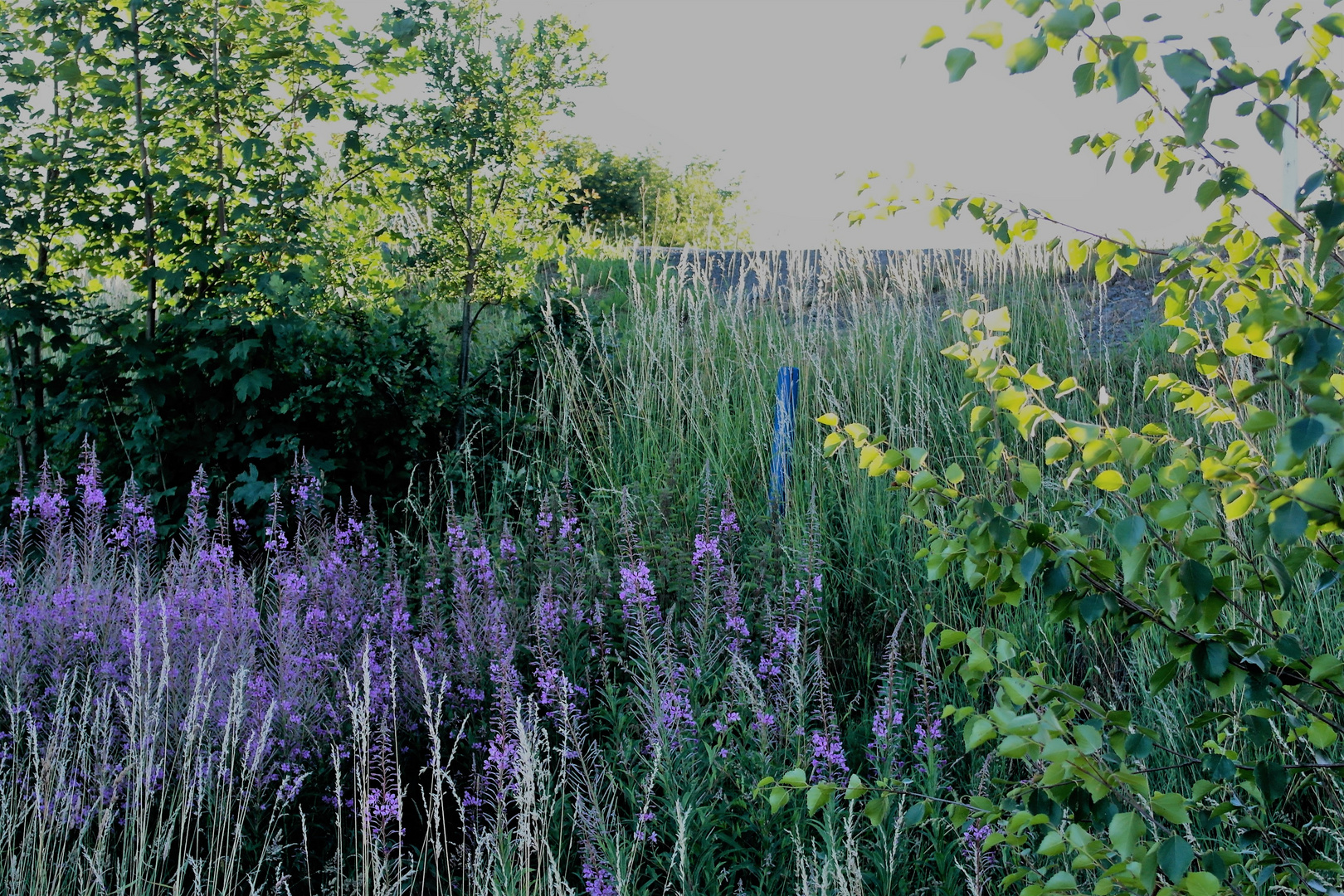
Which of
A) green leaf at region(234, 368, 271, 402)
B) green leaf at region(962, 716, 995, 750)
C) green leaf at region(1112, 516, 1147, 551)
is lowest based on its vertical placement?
green leaf at region(962, 716, 995, 750)

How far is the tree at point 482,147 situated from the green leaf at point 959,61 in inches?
178

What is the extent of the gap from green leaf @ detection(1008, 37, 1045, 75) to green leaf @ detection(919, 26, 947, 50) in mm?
95

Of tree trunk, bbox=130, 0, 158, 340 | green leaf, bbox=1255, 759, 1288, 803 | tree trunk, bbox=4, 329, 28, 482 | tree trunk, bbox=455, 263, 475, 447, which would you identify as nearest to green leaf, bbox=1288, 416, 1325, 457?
green leaf, bbox=1255, 759, 1288, 803

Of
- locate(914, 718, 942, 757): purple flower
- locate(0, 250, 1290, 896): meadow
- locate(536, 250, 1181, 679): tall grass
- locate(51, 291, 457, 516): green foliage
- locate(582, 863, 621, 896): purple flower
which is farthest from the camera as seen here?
locate(51, 291, 457, 516): green foliage

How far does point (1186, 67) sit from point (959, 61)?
10.9 inches

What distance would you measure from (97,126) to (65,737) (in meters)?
4.21

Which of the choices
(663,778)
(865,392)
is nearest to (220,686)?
(663,778)

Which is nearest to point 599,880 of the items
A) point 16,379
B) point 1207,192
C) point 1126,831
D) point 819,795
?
point 819,795

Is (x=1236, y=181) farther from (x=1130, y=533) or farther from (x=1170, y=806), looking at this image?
(x=1170, y=806)

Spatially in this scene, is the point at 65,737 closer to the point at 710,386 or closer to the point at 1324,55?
the point at 1324,55

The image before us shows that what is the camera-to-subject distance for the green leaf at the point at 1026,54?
1285mm

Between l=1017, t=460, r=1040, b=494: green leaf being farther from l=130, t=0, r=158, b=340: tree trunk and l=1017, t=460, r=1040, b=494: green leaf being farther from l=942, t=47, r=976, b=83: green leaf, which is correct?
l=130, t=0, r=158, b=340: tree trunk

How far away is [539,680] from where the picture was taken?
300 centimetres

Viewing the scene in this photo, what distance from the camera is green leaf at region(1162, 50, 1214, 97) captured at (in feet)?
3.72
